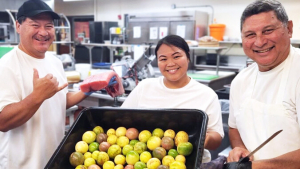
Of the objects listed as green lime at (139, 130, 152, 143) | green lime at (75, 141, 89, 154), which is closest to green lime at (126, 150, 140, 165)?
green lime at (139, 130, 152, 143)

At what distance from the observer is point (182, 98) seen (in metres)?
1.62

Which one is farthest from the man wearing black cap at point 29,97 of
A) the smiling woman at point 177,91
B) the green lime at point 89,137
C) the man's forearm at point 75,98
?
the smiling woman at point 177,91

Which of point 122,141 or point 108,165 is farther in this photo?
point 122,141

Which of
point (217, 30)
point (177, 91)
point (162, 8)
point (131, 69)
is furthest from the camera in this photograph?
point (162, 8)

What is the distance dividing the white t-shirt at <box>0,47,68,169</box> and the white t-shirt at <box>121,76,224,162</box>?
0.48 m

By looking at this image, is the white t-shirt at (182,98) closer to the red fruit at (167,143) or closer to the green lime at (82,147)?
the red fruit at (167,143)

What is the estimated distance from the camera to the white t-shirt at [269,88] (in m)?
1.18

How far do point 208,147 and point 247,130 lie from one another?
9.3 inches

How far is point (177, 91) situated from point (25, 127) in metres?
0.87

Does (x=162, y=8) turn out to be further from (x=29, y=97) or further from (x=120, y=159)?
(x=120, y=159)

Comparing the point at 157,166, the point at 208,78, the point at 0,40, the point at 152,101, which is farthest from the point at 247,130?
the point at 0,40

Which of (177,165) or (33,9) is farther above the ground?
(33,9)

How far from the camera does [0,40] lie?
6191 mm

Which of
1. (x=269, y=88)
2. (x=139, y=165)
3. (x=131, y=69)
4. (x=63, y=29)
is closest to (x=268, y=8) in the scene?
(x=269, y=88)
